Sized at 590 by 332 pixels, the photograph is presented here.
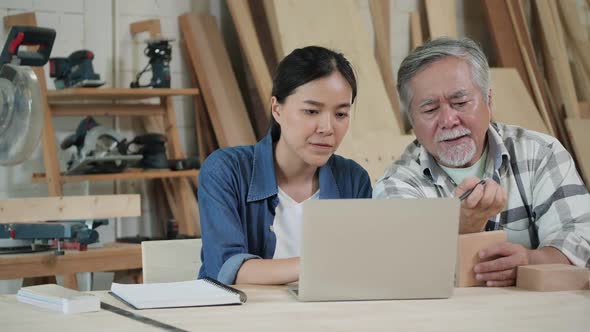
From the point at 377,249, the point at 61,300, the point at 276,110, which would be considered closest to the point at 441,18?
the point at 276,110

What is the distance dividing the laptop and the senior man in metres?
0.56

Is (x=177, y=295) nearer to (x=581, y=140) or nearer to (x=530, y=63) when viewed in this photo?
(x=581, y=140)

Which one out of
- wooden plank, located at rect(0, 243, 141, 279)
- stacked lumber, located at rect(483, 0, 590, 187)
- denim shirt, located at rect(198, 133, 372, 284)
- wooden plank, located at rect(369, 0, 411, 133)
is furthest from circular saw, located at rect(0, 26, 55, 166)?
stacked lumber, located at rect(483, 0, 590, 187)

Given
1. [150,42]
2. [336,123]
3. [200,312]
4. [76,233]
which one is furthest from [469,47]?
[150,42]

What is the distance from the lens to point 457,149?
2.53 metres

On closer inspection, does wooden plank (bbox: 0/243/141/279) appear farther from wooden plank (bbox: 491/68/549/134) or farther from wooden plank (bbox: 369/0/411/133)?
wooden plank (bbox: 491/68/549/134)

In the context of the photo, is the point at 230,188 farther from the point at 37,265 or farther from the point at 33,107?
the point at 37,265

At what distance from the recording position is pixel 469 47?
2.61m

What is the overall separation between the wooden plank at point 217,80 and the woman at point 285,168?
6.47 ft

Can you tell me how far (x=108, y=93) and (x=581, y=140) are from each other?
2833 millimetres

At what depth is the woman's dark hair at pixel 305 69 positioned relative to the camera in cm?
256

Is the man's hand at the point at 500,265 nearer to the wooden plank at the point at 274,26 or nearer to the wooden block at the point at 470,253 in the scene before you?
the wooden block at the point at 470,253

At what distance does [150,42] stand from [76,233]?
134 centimetres

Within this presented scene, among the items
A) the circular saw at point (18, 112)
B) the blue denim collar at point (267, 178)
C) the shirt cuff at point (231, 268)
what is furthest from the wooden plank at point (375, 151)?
the shirt cuff at point (231, 268)
